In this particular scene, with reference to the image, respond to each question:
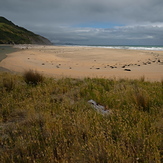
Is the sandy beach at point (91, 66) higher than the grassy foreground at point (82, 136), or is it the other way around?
the sandy beach at point (91, 66)

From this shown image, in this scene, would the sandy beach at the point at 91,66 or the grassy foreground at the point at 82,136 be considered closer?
the grassy foreground at the point at 82,136

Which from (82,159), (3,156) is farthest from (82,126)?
(3,156)

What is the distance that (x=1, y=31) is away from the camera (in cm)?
10331

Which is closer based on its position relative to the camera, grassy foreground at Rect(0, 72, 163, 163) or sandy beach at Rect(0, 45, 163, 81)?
grassy foreground at Rect(0, 72, 163, 163)

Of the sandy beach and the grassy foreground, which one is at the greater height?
the sandy beach

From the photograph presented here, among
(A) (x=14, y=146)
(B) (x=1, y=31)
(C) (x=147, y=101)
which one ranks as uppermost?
(B) (x=1, y=31)

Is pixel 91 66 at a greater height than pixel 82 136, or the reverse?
pixel 91 66

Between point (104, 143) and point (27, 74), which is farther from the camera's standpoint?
point (27, 74)

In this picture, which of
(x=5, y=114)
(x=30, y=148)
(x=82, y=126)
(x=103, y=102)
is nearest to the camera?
(x=30, y=148)

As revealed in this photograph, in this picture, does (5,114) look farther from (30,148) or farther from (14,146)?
(30,148)

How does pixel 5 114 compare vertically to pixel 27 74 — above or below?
below

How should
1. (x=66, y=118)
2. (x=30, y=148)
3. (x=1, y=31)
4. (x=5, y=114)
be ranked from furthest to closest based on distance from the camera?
(x=1, y=31) → (x=5, y=114) → (x=66, y=118) → (x=30, y=148)

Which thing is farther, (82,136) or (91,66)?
(91,66)

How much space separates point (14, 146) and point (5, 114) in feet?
5.27
